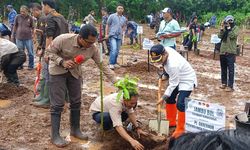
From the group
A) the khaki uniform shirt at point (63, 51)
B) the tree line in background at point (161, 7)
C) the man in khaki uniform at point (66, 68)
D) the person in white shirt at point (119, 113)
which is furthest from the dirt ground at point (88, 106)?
the tree line in background at point (161, 7)

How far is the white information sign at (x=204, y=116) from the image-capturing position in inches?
156

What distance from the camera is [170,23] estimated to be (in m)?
7.95

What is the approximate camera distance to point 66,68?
4602 millimetres

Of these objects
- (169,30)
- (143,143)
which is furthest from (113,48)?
(143,143)

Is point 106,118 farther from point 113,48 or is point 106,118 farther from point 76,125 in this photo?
point 113,48

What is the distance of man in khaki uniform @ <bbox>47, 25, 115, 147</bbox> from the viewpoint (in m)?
4.45

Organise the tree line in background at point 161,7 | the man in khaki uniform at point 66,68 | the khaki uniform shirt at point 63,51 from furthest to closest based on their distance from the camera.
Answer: the tree line in background at point 161,7
the khaki uniform shirt at point 63,51
the man in khaki uniform at point 66,68

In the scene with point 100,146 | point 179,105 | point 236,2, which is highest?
point 236,2

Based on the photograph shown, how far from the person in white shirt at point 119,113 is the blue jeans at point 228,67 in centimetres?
350

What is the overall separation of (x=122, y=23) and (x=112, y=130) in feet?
16.3

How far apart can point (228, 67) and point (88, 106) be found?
3145mm

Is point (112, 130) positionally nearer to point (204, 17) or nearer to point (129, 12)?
point (129, 12)

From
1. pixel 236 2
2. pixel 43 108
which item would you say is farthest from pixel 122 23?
pixel 236 2

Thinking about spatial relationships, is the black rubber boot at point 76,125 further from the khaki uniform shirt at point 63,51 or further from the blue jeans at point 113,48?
the blue jeans at point 113,48
